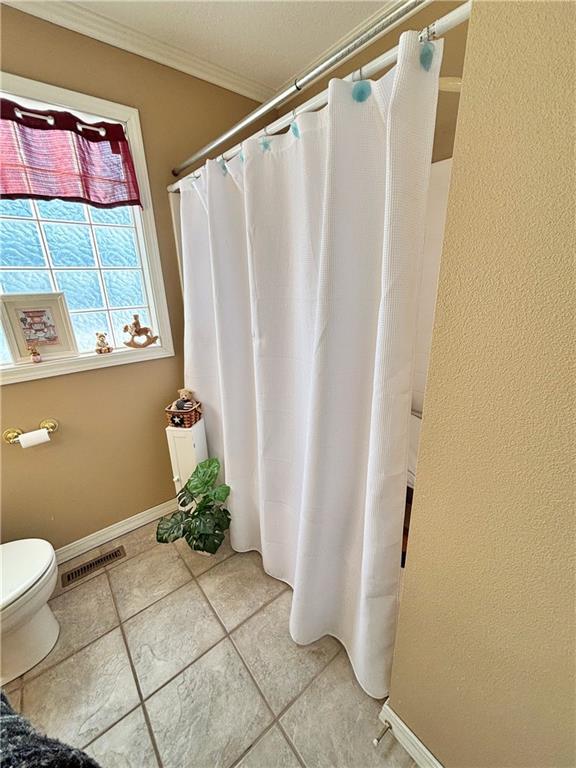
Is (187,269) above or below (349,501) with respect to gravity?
above

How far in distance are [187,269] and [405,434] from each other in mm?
1283

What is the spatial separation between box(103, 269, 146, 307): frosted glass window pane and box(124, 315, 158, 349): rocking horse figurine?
0.32ft

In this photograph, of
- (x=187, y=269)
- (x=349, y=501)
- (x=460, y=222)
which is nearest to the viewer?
(x=460, y=222)

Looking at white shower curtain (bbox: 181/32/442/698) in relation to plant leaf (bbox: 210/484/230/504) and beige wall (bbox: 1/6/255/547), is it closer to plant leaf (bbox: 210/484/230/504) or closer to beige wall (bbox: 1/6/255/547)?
plant leaf (bbox: 210/484/230/504)

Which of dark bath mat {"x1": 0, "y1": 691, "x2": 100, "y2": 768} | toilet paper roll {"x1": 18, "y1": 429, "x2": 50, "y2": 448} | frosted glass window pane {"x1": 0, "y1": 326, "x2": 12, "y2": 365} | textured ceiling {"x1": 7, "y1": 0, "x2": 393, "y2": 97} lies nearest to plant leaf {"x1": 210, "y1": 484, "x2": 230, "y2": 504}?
toilet paper roll {"x1": 18, "y1": 429, "x2": 50, "y2": 448}

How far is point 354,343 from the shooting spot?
33.3 inches

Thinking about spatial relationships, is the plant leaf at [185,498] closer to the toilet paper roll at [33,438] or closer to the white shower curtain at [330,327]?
the white shower curtain at [330,327]

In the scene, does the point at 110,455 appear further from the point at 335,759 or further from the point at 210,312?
the point at 335,759

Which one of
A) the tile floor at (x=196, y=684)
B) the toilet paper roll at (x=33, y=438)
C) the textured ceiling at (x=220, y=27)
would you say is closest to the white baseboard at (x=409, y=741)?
the tile floor at (x=196, y=684)

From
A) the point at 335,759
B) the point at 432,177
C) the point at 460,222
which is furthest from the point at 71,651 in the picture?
the point at 432,177

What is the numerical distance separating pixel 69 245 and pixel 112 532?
1531mm

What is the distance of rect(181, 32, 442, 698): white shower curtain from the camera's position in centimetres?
68

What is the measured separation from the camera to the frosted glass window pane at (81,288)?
1432 millimetres

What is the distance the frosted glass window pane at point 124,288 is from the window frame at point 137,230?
0.05m
